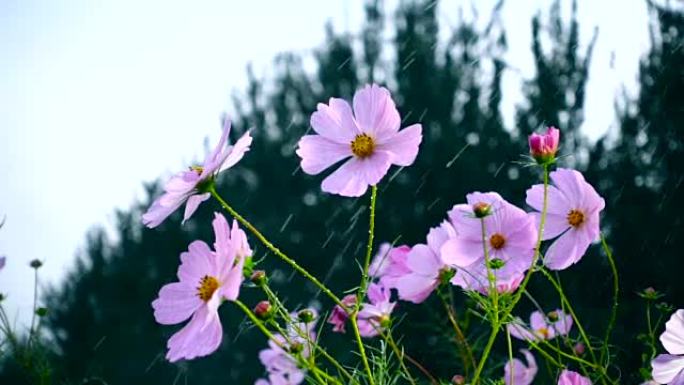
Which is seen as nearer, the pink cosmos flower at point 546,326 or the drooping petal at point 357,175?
the drooping petal at point 357,175

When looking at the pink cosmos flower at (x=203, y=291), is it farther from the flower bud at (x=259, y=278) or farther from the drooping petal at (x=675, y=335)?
the drooping petal at (x=675, y=335)

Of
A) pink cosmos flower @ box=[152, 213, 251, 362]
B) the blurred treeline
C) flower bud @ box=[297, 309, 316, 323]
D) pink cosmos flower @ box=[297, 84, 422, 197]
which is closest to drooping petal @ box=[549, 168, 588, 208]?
pink cosmos flower @ box=[297, 84, 422, 197]

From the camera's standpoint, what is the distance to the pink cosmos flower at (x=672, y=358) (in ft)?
2.97

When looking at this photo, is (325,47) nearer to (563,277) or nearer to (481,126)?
(481,126)

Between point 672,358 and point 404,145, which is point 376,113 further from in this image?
point 672,358

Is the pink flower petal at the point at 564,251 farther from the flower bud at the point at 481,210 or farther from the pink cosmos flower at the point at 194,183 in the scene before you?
the pink cosmos flower at the point at 194,183

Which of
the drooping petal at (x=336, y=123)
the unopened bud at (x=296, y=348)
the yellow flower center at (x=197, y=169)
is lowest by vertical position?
the unopened bud at (x=296, y=348)

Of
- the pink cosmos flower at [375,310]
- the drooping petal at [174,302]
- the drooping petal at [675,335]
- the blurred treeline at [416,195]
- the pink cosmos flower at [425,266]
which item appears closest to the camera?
the drooping petal at [174,302]

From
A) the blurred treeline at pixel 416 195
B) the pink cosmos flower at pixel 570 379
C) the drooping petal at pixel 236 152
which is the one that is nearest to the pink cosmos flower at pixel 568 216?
the pink cosmos flower at pixel 570 379

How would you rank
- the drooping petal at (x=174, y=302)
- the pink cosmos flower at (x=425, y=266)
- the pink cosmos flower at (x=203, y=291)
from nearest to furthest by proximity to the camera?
the pink cosmos flower at (x=203, y=291)
the drooping petal at (x=174, y=302)
the pink cosmos flower at (x=425, y=266)

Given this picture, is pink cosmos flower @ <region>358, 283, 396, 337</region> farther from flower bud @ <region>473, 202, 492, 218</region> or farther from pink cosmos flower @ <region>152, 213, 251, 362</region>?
pink cosmos flower @ <region>152, 213, 251, 362</region>

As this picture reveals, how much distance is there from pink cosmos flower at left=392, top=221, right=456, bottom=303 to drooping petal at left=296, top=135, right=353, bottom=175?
0.17 metres

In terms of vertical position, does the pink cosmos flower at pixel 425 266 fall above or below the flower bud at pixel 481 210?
below

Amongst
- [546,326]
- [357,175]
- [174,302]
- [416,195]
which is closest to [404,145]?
[357,175]
